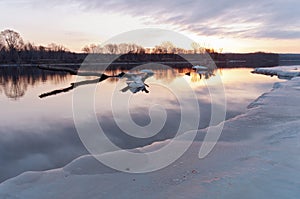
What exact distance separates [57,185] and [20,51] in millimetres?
66272

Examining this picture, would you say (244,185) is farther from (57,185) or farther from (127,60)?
(127,60)

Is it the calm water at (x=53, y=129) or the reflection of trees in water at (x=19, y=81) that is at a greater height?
the reflection of trees in water at (x=19, y=81)

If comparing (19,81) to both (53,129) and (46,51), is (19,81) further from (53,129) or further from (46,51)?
(46,51)

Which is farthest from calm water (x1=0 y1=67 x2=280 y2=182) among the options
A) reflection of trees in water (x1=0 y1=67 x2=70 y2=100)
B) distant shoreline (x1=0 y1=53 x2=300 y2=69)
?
distant shoreline (x1=0 y1=53 x2=300 y2=69)

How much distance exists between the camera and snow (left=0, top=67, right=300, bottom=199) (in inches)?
108

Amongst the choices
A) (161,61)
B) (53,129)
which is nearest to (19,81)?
(53,129)

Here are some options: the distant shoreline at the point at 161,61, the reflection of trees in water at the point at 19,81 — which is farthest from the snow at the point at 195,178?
the distant shoreline at the point at 161,61

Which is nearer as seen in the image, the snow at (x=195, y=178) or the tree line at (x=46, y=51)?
the snow at (x=195, y=178)

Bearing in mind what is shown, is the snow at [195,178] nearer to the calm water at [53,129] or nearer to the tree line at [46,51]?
the calm water at [53,129]

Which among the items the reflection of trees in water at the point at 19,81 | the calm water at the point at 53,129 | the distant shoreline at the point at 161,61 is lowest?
the calm water at the point at 53,129

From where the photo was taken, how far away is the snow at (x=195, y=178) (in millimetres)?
2734

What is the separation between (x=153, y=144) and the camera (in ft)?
16.6

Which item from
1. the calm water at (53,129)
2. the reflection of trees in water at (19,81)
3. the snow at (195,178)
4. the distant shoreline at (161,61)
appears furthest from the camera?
the distant shoreline at (161,61)

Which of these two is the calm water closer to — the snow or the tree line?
the snow
